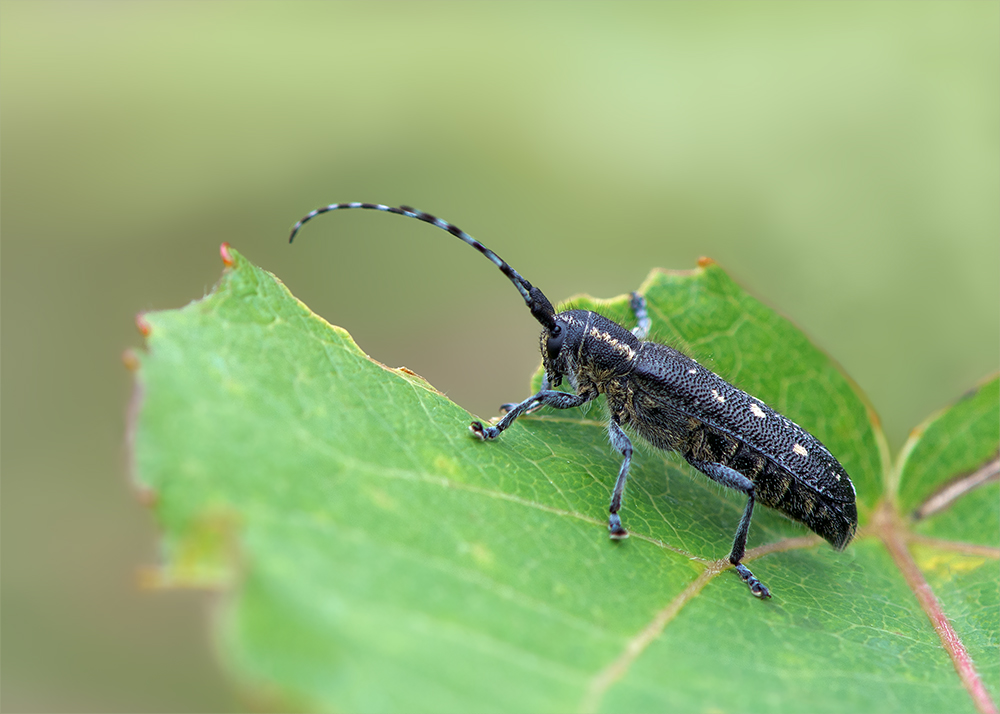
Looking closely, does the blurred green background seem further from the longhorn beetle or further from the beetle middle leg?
the beetle middle leg

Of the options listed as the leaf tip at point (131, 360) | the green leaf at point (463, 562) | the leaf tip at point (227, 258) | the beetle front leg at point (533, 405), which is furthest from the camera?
the beetle front leg at point (533, 405)

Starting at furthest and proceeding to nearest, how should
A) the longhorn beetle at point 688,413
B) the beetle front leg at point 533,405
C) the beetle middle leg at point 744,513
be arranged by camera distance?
the longhorn beetle at point 688,413 → the beetle front leg at point 533,405 → the beetle middle leg at point 744,513

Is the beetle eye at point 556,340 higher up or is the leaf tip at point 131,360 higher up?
the beetle eye at point 556,340

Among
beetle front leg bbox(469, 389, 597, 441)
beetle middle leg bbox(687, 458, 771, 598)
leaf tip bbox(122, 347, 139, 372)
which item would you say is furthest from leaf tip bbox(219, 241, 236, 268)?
beetle middle leg bbox(687, 458, 771, 598)

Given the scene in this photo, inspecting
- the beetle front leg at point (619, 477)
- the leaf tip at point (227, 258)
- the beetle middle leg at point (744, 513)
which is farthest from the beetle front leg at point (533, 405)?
the leaf tip at point (227, 258)

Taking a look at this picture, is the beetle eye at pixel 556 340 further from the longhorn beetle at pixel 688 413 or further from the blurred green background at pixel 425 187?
the blurred green background at pixel 425 187

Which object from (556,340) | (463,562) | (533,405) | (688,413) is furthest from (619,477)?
(463,562)

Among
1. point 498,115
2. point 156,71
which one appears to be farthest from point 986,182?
point 156,71

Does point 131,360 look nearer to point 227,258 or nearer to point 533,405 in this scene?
point 227,258
